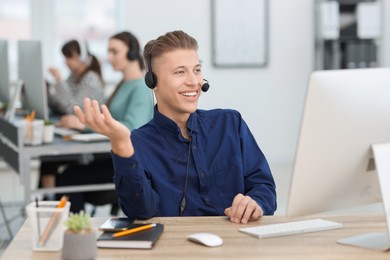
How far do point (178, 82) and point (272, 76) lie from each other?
16.3 ft

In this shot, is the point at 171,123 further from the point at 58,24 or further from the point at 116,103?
the point at 58,24

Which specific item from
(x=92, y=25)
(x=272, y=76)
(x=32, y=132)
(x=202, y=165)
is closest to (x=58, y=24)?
(x=92, y=25)

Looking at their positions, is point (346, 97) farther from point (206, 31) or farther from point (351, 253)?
point (206, 31)

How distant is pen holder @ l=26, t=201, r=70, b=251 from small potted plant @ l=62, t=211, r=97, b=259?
0.12 m

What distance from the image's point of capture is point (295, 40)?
693 cm

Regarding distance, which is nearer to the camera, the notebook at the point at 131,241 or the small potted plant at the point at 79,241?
the small potted plant at the point at 79,241

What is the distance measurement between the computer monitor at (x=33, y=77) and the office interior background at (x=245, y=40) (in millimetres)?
2824

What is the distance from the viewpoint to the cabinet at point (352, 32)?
260 inches

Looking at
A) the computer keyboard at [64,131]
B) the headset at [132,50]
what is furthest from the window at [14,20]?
the headset at [132,50]

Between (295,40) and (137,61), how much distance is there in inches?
128

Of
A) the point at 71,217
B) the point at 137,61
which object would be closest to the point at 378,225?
the point at 71,217

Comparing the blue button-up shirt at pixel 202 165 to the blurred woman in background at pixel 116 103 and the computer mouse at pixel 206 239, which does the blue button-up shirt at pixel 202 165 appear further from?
the blurred woman in background at pixel 116 103

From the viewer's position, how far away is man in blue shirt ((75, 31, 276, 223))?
204 centimetres

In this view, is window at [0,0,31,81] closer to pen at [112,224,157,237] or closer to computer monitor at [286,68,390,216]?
pen at [112,224,157,237]
